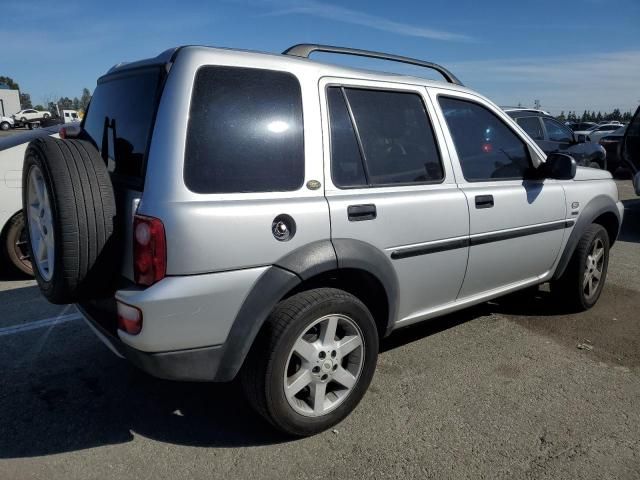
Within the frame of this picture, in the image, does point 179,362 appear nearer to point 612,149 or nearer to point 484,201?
point 484,201

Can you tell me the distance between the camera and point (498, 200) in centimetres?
347

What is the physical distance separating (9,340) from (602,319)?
182 inches

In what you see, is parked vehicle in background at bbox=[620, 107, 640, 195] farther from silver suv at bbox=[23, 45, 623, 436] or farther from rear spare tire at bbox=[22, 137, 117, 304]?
rear spare tire at bbox=[22, 137, 117, 304]

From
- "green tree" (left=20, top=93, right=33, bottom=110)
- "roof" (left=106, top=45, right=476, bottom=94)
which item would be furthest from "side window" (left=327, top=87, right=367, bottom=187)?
"green tree" (left=20, top=93, right=33, bottom=110)

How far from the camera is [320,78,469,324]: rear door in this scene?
8.98 ft

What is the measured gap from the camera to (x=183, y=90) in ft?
7.60

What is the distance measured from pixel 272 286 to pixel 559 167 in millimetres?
2452

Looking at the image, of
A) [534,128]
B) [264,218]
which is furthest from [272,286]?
[534,128]

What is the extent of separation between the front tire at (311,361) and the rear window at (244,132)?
2.00ft

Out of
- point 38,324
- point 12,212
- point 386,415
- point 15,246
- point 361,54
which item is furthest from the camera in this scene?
point 15,246

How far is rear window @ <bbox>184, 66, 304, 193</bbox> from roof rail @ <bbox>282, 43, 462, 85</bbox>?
459mm

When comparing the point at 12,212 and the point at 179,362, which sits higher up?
the point at 12,212

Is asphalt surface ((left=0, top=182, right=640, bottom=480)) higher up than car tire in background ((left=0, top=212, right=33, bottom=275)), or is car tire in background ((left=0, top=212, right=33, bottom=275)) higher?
car tire in background ((left=0, top=212, right=33, bottom=275))

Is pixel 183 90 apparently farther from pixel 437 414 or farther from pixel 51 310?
pixel 51 310
